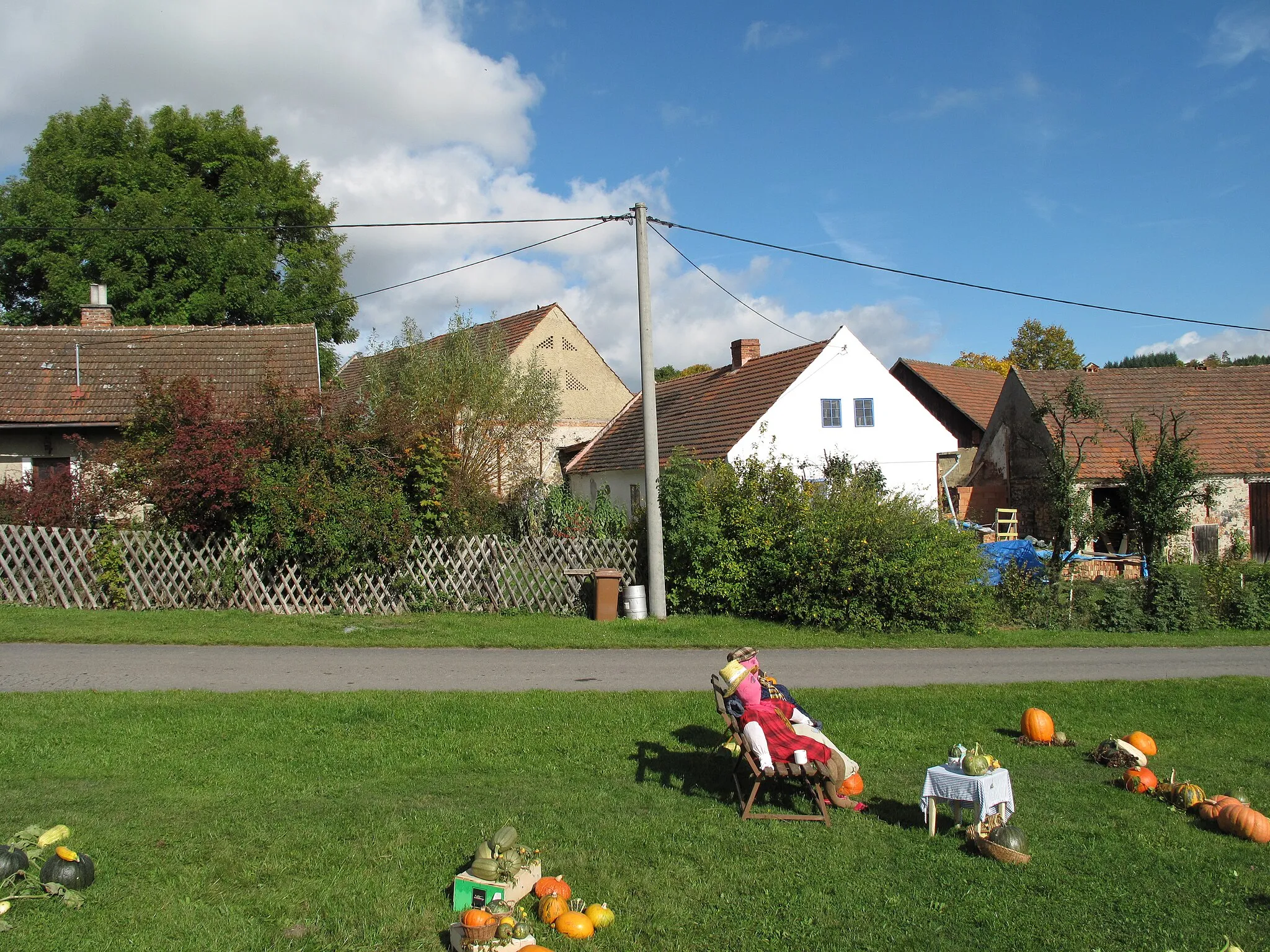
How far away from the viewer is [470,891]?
498cm

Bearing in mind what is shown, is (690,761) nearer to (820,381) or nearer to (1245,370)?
(820,381)

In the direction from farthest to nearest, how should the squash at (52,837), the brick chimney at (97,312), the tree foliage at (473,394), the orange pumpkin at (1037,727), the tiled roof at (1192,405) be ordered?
the tiled roof at (1192,405)
the brick chimney at (97,312)
the tree foliage at (473,394)
the orange pumpkin at (1037,727)
the squash at (52,837)

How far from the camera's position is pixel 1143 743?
324 inches

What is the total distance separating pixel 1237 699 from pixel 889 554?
5.64 m

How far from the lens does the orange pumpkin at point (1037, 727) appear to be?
8.83 meters

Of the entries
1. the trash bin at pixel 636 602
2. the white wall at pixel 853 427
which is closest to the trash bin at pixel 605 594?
the trash bin at pixel 636 602

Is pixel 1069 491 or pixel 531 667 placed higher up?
pixel 1069 491

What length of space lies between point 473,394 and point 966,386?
26.4 meters

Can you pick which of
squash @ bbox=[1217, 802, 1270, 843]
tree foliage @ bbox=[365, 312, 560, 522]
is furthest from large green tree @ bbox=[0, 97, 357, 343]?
squash @ bbox=[1217, 802, 1270, 843]

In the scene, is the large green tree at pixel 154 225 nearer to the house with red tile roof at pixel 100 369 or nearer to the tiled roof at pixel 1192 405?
the house with red tile roof at pixel 100 369

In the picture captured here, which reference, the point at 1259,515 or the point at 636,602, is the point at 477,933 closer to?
the point at 636,602

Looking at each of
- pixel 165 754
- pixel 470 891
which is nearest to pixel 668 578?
pixel 165 754

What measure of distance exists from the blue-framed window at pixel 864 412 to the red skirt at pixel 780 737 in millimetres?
20917

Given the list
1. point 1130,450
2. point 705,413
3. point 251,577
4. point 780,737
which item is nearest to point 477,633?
point 251,577
